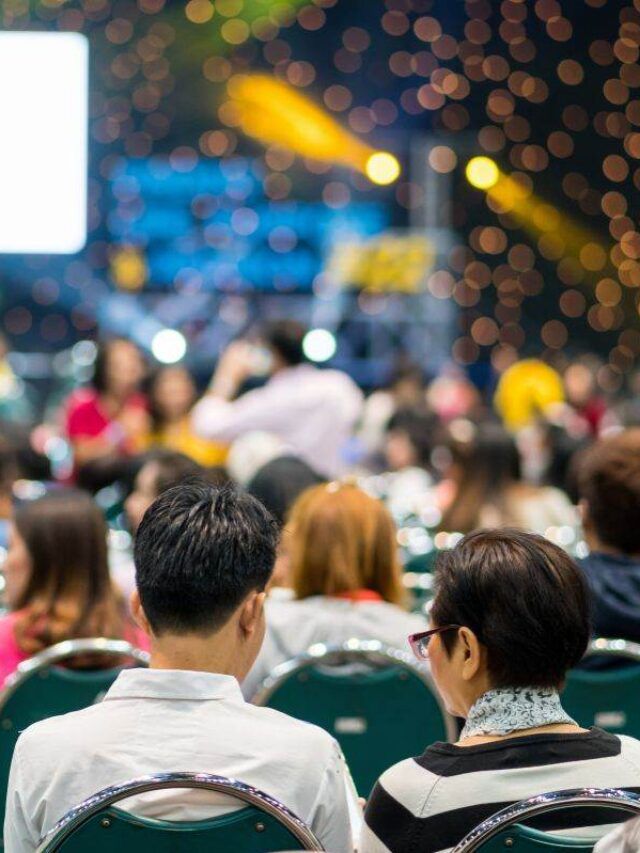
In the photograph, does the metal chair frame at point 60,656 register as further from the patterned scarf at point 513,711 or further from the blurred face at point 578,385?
the blurred face at point 578,385

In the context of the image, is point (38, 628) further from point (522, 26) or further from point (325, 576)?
point (522, 26)

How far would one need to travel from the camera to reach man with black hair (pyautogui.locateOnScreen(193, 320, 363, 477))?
19.8 ft

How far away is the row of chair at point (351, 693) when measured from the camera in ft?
8.68

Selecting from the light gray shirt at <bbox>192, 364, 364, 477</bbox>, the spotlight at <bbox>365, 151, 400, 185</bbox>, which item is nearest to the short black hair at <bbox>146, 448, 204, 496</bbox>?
the light gray shirt at <bbox>192, 364, 364, 477</bbox>

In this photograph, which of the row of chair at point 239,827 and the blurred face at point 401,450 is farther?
the blurred face at point 401,450

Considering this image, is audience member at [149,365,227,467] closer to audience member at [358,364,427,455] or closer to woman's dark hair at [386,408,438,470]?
woman's dark hair at [386,408,438,470]

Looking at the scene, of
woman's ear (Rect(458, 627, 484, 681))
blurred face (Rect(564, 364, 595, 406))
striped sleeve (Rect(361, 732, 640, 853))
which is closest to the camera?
striped sleeve (Rect(361, 732, 640, 853))

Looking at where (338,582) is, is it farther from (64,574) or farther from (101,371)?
(101,371)

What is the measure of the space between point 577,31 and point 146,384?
8554 millimetres

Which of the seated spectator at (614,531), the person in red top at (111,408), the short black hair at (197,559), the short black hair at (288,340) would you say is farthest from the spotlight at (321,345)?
the short black hair at (197,559)

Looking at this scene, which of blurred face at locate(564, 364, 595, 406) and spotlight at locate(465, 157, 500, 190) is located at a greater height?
spotlight at locate(465, 157, 500, 190)

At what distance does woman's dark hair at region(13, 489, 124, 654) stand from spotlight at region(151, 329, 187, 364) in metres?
8.74

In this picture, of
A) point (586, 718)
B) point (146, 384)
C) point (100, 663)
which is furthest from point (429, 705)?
point (146, 384)

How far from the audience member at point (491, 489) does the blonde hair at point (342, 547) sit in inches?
71.9
